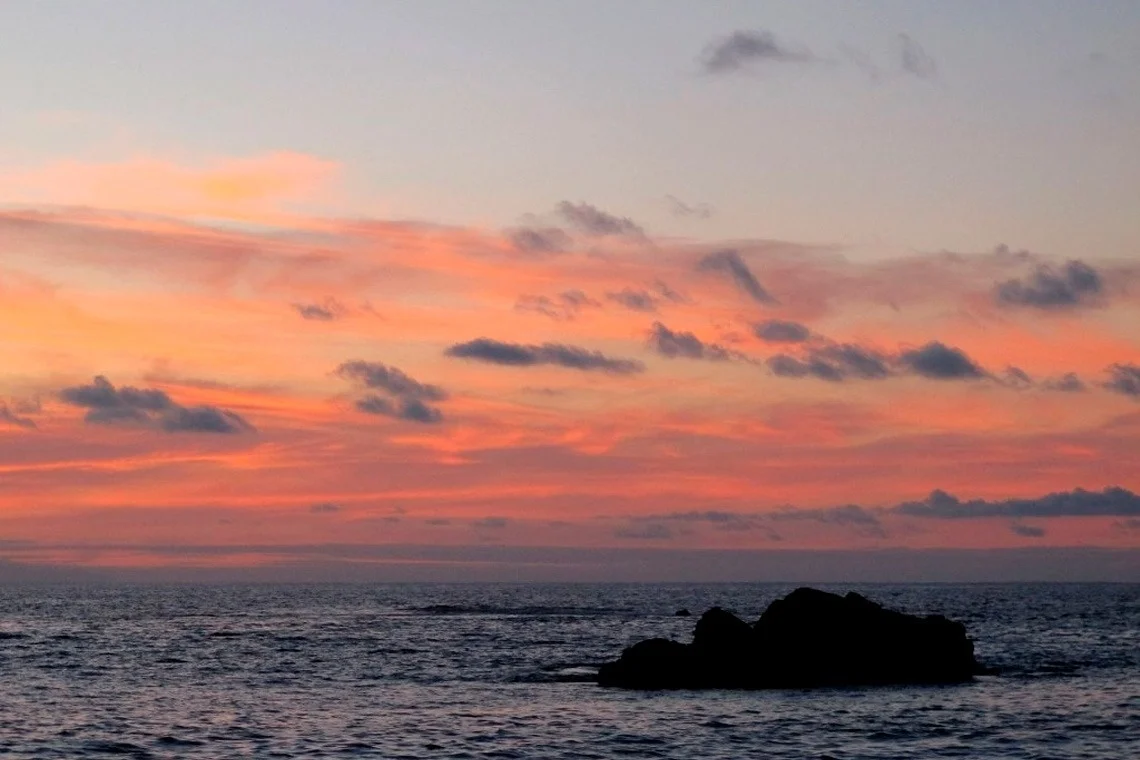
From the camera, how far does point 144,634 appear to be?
105375 mm

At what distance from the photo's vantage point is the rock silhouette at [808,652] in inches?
2468

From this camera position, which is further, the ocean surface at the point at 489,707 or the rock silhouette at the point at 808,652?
the rock silhouette at the point at 808,652

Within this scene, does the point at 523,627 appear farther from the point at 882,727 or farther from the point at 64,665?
the point at 882,727

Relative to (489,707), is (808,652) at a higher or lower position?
higher

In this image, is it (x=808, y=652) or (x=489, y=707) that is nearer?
(x=489, y=707)

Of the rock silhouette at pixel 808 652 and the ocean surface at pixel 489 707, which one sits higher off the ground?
the rock silhouette at pixel 808 652

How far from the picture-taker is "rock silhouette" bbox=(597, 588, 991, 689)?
62.7 metres

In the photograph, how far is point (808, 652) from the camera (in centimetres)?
6519

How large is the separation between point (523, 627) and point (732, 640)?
183ft

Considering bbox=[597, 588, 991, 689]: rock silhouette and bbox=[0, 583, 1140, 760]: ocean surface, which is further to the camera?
bbox=[597, 588, 991, 689]: rock silhouette

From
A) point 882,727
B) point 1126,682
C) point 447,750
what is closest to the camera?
point 447,750

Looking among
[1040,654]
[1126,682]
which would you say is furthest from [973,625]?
[1126,682]

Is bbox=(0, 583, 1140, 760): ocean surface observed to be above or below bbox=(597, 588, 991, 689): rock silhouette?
below

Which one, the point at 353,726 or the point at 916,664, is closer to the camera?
the point at 353,726
